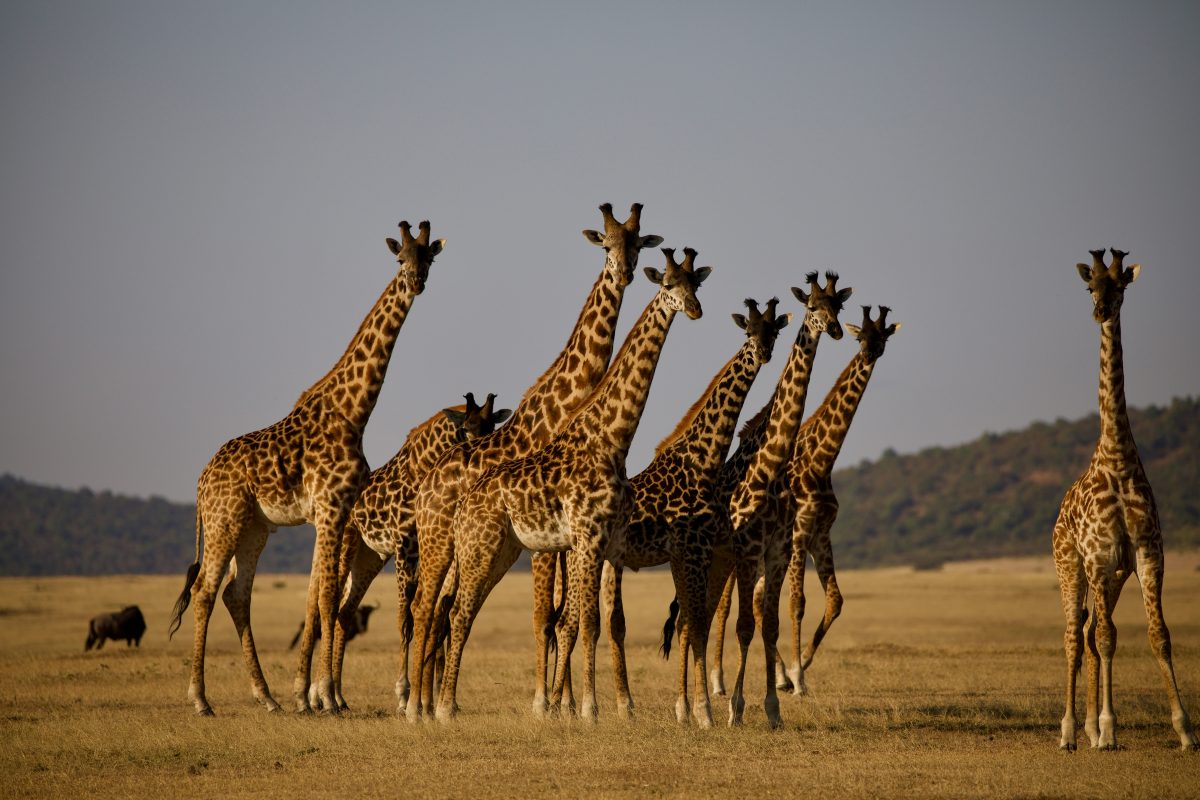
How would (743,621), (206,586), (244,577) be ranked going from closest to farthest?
(743,621) < (206,586) < (244,577)

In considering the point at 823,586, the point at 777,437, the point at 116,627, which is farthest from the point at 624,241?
the point at 116,627

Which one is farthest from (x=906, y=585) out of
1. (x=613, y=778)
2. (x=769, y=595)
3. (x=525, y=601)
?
(x=613, y=778)

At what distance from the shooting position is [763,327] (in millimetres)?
14727

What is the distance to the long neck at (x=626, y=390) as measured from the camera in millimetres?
13453

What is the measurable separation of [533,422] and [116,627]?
48.6ft

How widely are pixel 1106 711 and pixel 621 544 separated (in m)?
4.63

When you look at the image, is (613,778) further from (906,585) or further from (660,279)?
(906,585)

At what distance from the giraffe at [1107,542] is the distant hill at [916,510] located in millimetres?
66600

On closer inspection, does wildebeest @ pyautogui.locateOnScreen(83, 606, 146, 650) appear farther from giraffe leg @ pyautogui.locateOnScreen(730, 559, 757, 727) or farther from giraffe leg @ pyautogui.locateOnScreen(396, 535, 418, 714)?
giraffe leg @ pyautogui.locateOnScreen(730, 559, 757, 727)

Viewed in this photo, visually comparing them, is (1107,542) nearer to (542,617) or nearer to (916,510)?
(542,617)

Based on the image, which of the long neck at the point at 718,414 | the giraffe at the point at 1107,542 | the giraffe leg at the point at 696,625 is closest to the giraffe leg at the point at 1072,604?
the giraffe at the point at 1107,542

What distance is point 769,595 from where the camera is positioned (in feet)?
47.9

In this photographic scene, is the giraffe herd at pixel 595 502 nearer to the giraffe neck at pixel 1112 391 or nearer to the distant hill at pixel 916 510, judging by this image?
the giraffe neck at pixel 1112 391

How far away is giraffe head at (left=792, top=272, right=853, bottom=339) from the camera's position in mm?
14984
